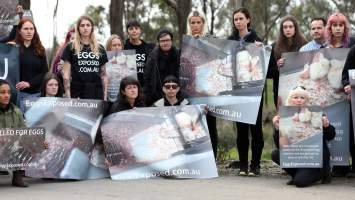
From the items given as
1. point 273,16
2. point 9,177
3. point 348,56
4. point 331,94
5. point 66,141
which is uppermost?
point 273,16

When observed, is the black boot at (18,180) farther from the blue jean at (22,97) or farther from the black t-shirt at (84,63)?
the black t-shirt at (84,63)

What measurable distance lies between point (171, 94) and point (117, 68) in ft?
3.70

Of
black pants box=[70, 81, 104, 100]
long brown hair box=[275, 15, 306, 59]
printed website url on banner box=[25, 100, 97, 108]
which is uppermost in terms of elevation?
long brown hair box=[275, 15, 306, 59]

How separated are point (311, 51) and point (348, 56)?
0.52 m

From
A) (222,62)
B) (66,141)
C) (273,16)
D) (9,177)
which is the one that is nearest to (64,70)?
(66,141)

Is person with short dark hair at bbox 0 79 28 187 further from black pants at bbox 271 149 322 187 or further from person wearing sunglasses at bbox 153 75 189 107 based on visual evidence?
black pants at bbox 271 149 322 187

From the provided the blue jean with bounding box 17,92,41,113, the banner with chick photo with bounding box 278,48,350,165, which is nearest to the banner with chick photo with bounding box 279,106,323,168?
the banner with chick photo with bounding box 278,48,350,165

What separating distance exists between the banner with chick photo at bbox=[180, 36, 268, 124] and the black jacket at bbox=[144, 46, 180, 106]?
190 mm

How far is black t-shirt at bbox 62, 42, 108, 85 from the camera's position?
8398mm

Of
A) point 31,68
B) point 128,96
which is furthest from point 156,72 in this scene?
point 31,68

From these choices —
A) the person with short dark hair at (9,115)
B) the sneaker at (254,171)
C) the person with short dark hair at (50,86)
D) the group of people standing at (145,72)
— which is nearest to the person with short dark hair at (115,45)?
the group of people standing at (145,72)

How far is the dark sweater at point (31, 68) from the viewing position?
27.3 ft

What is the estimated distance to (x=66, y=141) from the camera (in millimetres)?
8000

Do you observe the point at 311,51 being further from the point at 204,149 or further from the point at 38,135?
the point at 38,135
